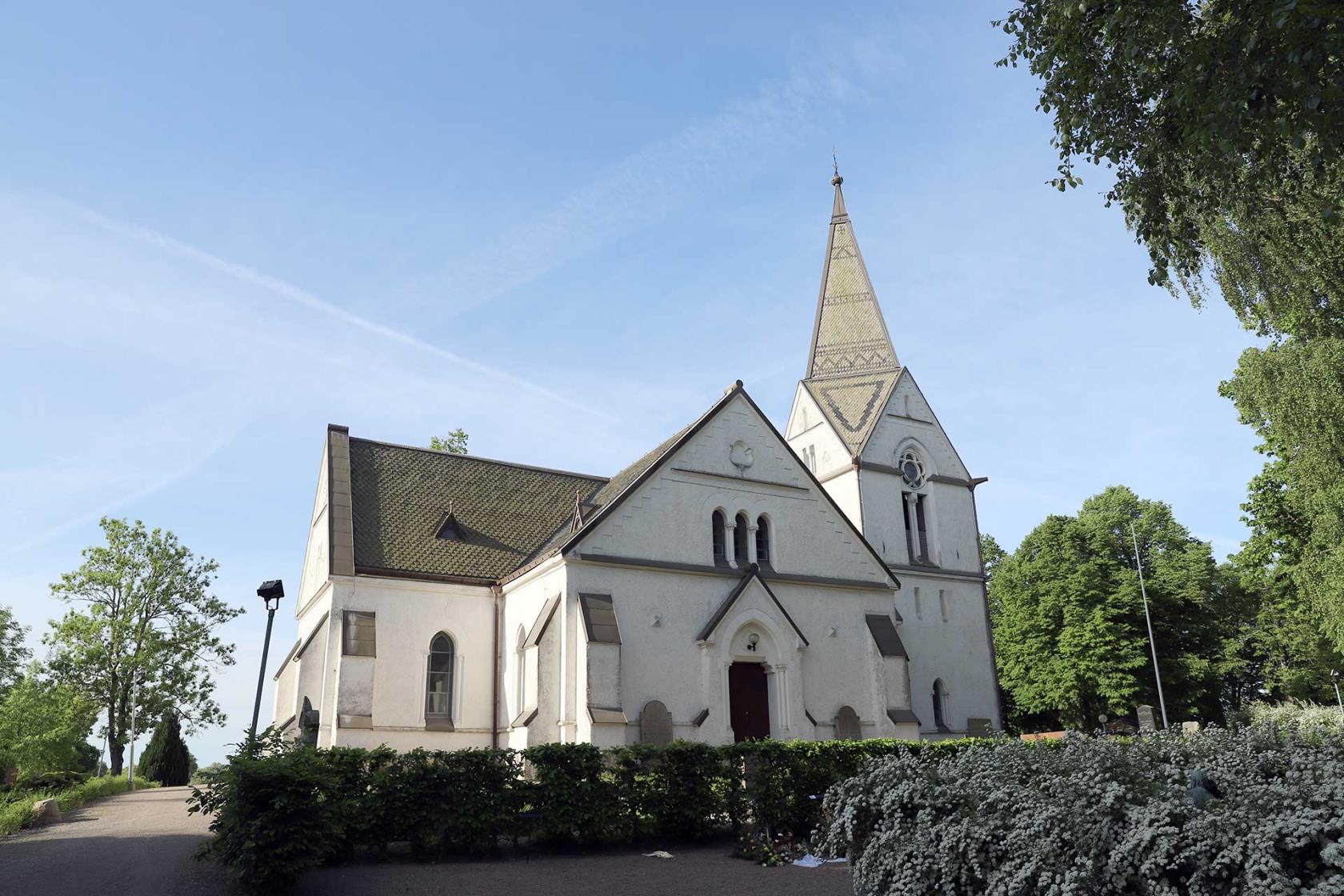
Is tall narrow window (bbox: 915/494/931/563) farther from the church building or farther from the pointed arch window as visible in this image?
the pointed arch window

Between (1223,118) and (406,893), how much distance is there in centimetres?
1381

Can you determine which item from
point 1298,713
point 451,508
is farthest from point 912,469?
point 1298,713

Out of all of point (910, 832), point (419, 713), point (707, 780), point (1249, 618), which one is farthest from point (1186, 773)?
point (1249, 618)

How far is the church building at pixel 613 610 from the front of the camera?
72.0 ft

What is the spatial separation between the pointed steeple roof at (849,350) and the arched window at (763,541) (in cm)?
704

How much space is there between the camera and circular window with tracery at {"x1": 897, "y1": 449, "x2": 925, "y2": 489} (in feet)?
106

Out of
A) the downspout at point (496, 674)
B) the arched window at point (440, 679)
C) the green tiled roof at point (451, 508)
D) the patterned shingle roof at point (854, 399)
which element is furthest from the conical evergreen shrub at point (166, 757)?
the patterned shingle roof at point (854, 399)

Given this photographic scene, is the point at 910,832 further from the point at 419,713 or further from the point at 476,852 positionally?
the point at 419,713

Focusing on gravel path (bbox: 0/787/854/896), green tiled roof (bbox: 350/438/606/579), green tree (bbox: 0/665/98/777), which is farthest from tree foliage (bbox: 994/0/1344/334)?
green tree (bbox: 0/665/98/777)

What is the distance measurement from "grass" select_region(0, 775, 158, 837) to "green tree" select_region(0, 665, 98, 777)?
3.94 ft

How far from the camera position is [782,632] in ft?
77.8

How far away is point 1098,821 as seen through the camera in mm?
7637

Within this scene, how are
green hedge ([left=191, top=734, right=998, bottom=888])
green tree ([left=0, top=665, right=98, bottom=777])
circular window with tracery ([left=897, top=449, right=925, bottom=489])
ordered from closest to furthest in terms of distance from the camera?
green hedge ([left=191, top=734, right=998, bottom=888])
green tree ([left=0, top=665, right=98, bottom=777])
circular window with tracery ([left=897, top=449, right=925, bottom=489])

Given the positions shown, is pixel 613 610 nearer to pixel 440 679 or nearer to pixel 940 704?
pixel 440 679
